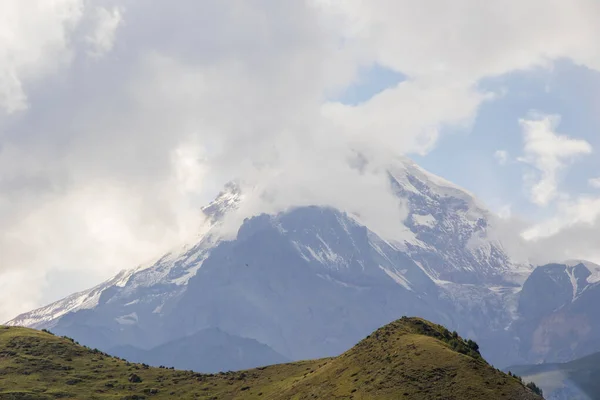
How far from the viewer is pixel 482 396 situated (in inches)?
6265

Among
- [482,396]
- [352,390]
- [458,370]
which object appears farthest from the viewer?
[352,390]

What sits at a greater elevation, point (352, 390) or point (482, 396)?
point (352, 390)

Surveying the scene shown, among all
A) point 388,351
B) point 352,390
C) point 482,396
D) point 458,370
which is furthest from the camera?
point 388,351

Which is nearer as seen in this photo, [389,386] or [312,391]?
[389,386]

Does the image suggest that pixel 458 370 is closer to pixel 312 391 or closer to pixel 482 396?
pixel 482 396

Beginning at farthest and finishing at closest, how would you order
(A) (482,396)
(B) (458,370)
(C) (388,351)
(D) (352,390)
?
(C) (388,351), (D) (352,390), (B) (458,370), (A) (482,396)

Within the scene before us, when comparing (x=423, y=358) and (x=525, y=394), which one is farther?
(x=423, y=358)

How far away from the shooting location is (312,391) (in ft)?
640

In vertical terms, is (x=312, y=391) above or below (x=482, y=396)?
above

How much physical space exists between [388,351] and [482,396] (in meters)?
38.7

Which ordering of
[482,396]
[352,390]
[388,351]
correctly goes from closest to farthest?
[482,396], [352,390], [388,351]

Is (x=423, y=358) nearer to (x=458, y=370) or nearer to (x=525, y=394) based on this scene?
(x=458, y=370)

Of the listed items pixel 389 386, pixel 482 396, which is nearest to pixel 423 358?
pixel 389 386

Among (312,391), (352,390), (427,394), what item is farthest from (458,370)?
(312,391)
